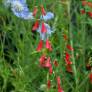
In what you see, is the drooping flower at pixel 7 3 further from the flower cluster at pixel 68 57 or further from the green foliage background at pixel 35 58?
the flower cluster at pixel 68 57

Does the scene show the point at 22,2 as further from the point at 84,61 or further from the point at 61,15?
the point at 84,61

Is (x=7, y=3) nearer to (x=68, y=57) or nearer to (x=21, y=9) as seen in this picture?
(x=21, y=9)

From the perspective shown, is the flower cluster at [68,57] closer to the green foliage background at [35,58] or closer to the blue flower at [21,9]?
the green foliage background at [35,58]

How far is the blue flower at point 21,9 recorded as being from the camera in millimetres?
1694

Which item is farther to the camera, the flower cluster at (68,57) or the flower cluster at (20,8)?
the flower cluster at (20,8)

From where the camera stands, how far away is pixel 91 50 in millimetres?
1658

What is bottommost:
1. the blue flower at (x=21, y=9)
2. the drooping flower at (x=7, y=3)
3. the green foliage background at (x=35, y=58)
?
the green foliage background at (x=35, y=58)

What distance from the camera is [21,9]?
1.76 meters

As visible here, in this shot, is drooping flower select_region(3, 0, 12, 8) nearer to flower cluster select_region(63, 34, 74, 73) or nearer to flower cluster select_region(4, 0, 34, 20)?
flower cluster select_region(4, 0, 34, 20)

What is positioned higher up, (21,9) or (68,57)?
(21,9)

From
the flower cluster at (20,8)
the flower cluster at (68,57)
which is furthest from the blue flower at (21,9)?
the flower cluster at (68,57)

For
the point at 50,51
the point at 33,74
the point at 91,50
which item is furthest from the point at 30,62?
the point at 91,50

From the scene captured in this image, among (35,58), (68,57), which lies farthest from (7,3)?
(68,57)

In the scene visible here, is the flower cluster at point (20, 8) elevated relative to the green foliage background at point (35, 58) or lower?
elevated
